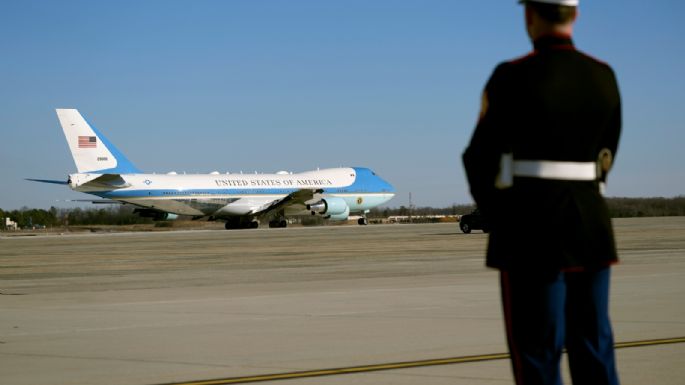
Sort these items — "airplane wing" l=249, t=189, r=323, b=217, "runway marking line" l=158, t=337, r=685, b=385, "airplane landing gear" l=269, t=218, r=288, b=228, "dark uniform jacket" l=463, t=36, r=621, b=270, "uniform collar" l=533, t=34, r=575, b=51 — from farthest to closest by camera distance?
1. "airplane landing gear" l=269, t=218, r=288, b=228
2. "airplane wing" l=249, t=189, r=323, b=217
3. "runway marking line" l=158, t=337, r=685, b=385
4. "uniform collar" l=533, t=34, r=575, b=51
5. "dark uniform jacket" l=463, t=36, r=621, b=270

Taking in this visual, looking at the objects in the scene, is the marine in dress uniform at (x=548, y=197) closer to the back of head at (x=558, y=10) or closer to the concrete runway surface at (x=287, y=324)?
the back of head at (x=558, y=10)

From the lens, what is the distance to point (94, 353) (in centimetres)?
849

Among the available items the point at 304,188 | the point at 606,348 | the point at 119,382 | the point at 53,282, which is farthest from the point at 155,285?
the point at 304,188

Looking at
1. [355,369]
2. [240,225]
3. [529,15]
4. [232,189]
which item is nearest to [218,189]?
[232,189]

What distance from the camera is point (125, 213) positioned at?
8344 centimetres

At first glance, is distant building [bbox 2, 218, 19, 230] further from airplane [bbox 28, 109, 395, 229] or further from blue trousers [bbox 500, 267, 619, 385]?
blue trousers [bbox 500, 267, 619, 385]

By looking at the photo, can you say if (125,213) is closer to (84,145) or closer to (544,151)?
(84,145)

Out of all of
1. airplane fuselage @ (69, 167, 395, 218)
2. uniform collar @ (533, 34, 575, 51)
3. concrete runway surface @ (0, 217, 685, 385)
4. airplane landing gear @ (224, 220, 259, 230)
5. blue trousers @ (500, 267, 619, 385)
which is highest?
airplane fuselage @ (69, 167, 395, 218)

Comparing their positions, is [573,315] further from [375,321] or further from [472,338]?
[375,321]

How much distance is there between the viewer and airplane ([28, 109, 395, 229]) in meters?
63.7

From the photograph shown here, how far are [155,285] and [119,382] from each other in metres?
10.5

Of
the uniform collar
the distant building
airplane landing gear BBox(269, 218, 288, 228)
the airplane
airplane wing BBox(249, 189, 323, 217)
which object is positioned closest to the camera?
the uniform collar

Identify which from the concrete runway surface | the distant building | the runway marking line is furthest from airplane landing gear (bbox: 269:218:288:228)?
the runway marking line

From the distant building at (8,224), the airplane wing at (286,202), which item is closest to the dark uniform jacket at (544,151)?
the airplane wing at (286,202)
